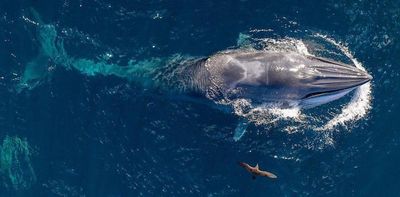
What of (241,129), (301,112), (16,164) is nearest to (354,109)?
(301,112)

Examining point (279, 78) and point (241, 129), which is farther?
point (241, 129)

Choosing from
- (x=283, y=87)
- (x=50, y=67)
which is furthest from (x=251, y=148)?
(x=50, y=67)

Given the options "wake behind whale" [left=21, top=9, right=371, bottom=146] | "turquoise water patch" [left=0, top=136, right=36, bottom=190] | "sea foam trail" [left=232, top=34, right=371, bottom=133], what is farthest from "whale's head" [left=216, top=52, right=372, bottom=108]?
"turquoise water patch" [left=0, top=136, right=36, bottom=190]

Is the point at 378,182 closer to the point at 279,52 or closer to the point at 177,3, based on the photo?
the point at 279,52

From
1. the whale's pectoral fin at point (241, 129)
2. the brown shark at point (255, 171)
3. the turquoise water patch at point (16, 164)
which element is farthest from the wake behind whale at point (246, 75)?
the turquoise water patch at point (16, 164)

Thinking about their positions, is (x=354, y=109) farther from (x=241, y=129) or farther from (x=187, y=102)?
(x=187, y=102)

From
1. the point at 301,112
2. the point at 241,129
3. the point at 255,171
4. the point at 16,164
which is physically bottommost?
the point at 16,164

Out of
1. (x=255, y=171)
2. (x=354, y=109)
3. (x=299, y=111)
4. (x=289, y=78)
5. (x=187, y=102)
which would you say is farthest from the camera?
(x=187, y=102)

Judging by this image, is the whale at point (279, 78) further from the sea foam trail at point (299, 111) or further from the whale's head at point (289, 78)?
the sea foam trail at point (299, 111)
